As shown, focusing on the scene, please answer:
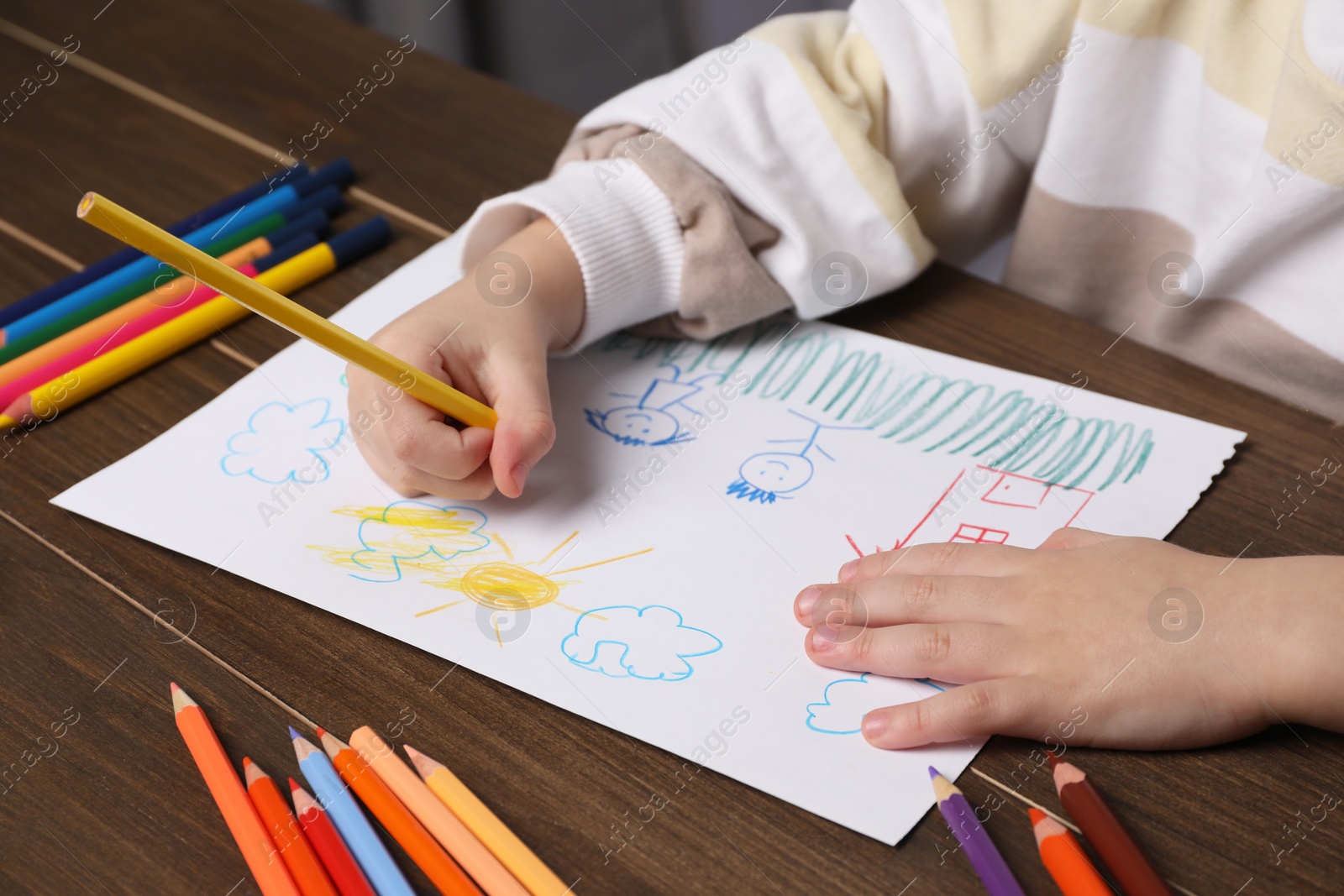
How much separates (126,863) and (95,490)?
0.20 metres

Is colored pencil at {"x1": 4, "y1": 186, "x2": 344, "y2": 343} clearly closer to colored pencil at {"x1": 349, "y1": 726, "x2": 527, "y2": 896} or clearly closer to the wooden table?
the wooden table

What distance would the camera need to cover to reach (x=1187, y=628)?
382 mm

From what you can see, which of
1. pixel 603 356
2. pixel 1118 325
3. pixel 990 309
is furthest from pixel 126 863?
pixel 1118 325

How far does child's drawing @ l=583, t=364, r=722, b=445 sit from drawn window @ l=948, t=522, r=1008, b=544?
135mm

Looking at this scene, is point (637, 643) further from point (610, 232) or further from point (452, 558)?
point (610, 232)

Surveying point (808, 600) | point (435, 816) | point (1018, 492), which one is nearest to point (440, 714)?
point (435, 816)

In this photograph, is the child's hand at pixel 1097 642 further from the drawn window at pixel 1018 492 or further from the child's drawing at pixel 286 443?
the child's drawing at pixel 286 443

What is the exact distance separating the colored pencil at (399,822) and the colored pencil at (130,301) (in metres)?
0.32

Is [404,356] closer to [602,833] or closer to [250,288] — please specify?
[250,288]

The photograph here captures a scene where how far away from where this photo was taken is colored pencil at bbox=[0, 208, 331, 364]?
1.86 feet

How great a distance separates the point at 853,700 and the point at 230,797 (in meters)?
0.22

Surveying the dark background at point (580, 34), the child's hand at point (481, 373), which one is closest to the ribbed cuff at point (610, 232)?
the child's hand at point (481, 373)

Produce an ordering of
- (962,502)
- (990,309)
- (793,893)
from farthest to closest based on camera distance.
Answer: (990,309) → (962,502) → (793,893)

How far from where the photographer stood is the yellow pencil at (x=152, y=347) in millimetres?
539
